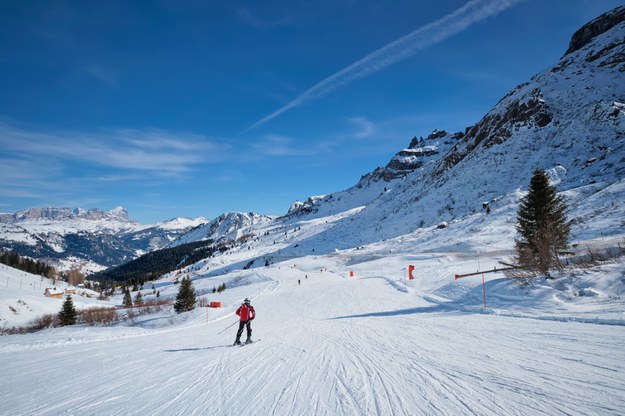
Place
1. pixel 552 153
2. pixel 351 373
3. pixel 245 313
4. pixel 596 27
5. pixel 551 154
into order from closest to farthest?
1. pixel 351 373
2. pixel 245 313
3. pixel 551 154
4. pixel 552 153
5. pixel 596 27

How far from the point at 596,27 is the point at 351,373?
157516mm

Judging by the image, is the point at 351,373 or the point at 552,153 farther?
the point at 552,153

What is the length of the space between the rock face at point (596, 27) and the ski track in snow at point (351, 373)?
140313 millimetres

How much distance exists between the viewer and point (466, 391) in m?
5.14

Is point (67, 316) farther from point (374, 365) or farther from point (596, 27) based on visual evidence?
point (596, 27)

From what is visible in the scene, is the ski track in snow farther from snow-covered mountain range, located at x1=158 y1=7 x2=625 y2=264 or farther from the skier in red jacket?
snow-covered mountain range, located at x1=158 y1=7 x2=625 y2=264

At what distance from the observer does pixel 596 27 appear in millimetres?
108938

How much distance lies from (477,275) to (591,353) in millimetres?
14543

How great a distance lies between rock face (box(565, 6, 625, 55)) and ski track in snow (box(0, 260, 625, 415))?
140313 millimetres

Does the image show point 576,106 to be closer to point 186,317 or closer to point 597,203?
point 597,203

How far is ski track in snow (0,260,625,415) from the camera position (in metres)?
4.91

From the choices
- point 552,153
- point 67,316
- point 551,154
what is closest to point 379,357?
point 67,316

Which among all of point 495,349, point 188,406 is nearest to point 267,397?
point 188,406

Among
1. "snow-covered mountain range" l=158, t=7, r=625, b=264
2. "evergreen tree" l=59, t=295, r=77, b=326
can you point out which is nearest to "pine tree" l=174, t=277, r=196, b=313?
Result: "evergreen tree" l=59, t=295, r=77, b=326
